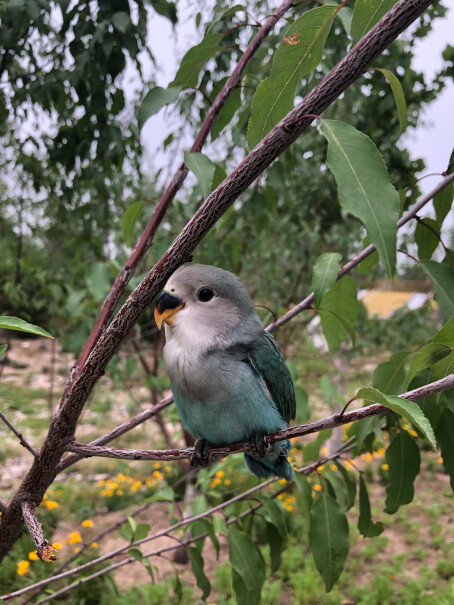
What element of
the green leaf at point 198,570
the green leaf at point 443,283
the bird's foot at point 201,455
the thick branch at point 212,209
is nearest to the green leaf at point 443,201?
the green leaf at point 443,283

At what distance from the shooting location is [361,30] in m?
0.70

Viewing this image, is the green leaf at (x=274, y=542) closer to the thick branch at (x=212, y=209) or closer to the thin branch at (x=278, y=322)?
the thin branch at (x=278, y=322)

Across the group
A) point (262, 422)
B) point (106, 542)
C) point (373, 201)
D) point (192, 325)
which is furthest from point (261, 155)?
point (106, 542)

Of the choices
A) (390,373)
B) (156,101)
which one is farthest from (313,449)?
(156,101)

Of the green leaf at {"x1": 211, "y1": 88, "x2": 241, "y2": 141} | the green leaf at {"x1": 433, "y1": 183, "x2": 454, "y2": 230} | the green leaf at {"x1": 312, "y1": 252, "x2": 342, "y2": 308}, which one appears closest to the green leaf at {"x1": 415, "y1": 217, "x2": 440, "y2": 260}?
the green leaf at {"x1": 433, "y1": 183, "x2": 454, "y2": 230}

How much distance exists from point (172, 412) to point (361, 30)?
8.65ft

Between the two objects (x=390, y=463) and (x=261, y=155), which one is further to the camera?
(x=390, y=463)

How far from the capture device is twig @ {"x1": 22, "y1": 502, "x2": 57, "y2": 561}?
64cm

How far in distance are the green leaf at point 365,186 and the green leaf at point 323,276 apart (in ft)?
1.25

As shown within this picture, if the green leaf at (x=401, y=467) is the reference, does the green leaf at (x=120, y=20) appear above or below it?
above

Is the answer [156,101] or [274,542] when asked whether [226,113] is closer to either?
[156,101]

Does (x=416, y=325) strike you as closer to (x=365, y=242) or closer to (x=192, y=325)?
(x=365, y=242)

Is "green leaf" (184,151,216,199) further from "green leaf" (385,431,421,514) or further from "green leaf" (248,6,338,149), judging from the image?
"green leaf" (385,431,421,514)

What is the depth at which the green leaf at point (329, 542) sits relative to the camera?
1.33m
